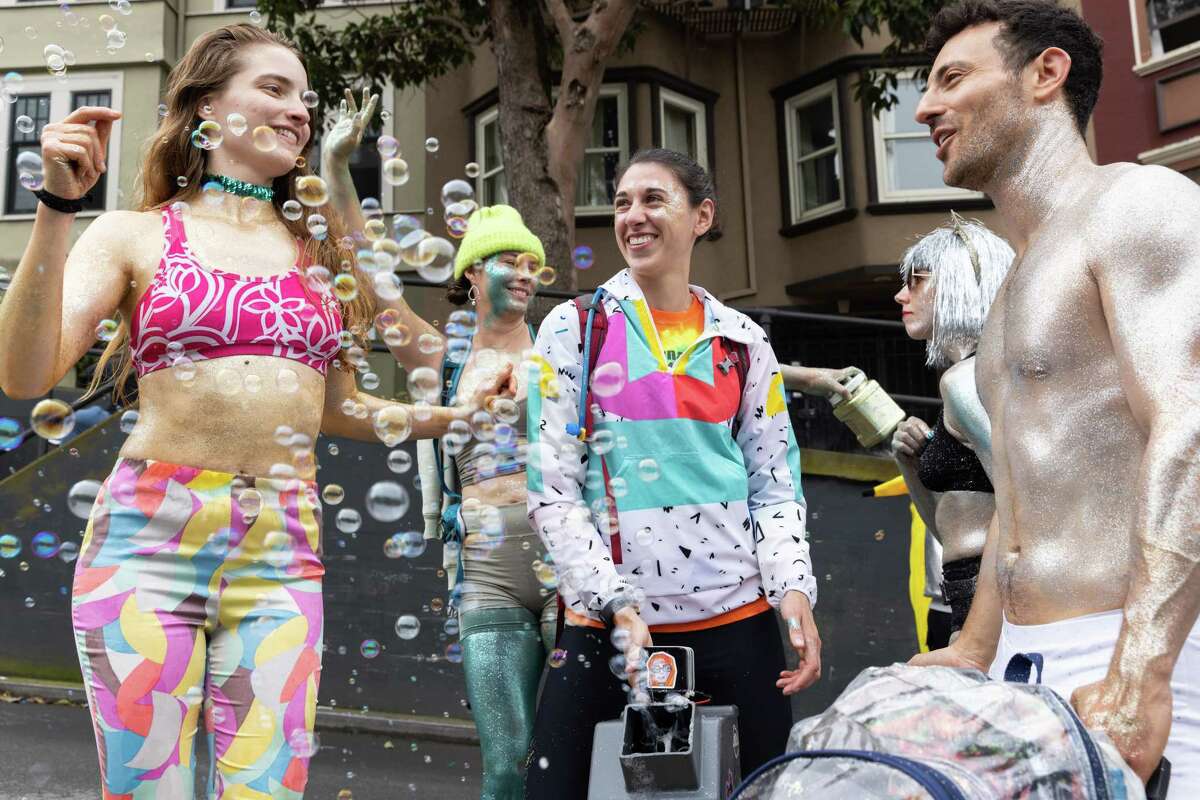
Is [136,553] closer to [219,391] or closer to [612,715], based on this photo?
[219,391]

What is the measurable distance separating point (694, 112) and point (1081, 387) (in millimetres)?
15239

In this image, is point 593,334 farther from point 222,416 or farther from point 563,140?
point 563,140

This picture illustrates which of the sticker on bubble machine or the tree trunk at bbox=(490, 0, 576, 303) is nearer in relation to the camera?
the sticker on bubble machine

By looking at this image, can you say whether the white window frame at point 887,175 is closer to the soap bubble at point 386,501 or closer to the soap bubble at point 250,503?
the soap bubble at point 386,501

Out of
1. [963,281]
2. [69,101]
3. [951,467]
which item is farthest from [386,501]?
[69,101]

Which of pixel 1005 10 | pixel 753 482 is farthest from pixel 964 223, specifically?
pixel 1005 10

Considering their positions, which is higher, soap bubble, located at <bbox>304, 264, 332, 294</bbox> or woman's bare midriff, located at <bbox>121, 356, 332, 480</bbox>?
soap bubble, located at <bbox>304, 264, 332, 294</bbox>

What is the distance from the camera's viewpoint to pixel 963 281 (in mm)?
3568

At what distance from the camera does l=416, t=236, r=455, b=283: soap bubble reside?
3377 millimetres

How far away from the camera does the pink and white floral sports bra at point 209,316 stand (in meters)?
2.26

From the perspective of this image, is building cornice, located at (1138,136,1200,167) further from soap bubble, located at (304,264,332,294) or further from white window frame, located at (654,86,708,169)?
soap bubble, located at (304,264,332,294)

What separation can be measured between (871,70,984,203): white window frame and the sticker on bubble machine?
1377 centimetres

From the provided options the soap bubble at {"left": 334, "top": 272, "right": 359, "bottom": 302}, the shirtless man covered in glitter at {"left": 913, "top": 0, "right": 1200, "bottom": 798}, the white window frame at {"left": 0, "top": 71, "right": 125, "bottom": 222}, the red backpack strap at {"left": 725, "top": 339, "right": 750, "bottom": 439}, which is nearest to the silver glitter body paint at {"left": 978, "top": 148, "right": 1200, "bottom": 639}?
the shirtless man covered in glitter at {"left": 913, "top": 0, "right": 1200, "bottom": 798}

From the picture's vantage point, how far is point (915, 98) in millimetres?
15906
